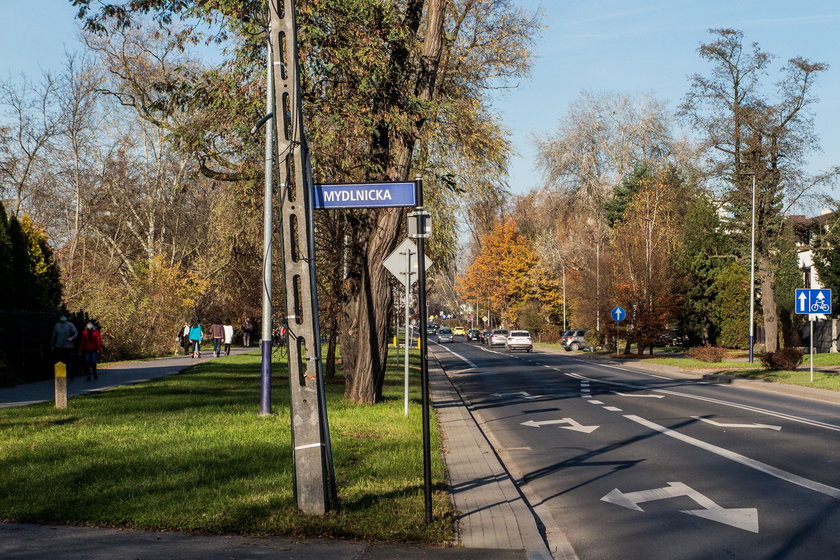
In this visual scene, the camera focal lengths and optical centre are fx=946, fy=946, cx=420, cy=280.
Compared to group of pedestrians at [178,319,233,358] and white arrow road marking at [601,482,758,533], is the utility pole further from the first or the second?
group of pedestrians at [178,319,233,358]

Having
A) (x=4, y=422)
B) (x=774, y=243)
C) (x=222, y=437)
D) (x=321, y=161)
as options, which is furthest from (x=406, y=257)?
(x=774, y=243)

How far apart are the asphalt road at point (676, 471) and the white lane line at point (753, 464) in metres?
0.02

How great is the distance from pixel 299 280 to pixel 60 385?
403 inches

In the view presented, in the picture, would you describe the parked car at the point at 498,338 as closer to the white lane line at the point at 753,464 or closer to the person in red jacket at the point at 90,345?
the person in red jacket at the point at 90,345

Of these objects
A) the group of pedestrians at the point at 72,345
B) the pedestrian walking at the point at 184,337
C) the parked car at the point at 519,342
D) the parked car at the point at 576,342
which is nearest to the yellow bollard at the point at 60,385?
the group of pedestrians at the point at 72,345

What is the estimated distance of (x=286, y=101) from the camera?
8273mm

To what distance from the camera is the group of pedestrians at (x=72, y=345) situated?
25.1 meters

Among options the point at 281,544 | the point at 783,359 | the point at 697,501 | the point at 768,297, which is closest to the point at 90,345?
the point at 697,501

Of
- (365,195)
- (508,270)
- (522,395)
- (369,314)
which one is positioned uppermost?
(508,270)

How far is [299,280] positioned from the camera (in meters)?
8.34

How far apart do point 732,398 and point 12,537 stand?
1992 centimetres

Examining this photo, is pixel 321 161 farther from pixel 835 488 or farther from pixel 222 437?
pixel 835 488

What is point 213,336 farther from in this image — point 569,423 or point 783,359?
point 569,423

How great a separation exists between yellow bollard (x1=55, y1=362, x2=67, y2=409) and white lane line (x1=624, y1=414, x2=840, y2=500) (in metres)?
10.3
